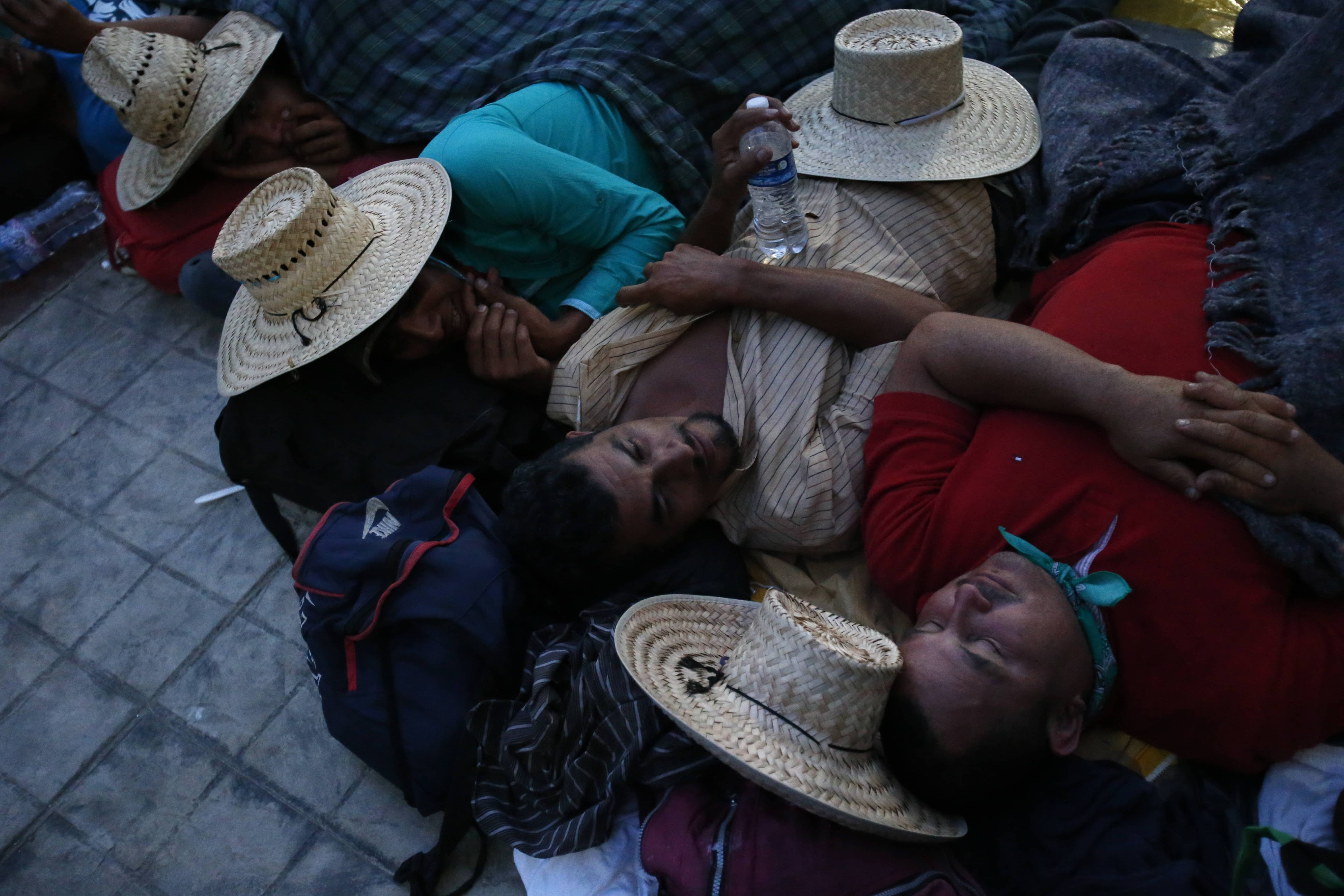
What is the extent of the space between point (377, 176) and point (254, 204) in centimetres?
44

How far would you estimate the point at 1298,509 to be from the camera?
1797 millimetres

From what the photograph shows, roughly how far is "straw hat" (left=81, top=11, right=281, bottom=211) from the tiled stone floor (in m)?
0.71

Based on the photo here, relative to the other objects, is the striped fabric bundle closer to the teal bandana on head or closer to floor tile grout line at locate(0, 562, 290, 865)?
the teal bandana on head

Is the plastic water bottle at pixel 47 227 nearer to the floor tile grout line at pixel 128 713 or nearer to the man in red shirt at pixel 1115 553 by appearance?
the floor tile grout line at pixel 128 713

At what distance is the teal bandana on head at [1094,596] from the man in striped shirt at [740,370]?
1.82ft

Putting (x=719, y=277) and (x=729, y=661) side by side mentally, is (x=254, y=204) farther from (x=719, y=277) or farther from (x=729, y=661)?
(x=729, y=661)

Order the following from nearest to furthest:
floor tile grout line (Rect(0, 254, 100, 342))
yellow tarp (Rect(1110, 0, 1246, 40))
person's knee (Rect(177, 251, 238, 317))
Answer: person's knee (Rect(177, 251, 238, 317))
yellow tarp (Rect(1110, 0, 1246, 40))
floor tile grout line (Rect(0, 254, 100, 342))

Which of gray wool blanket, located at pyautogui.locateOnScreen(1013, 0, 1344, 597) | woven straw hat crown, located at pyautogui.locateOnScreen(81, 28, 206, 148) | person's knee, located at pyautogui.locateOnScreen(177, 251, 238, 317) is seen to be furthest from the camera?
person's knee, located at pyautogui.locateOnScreen(177, 251, 238, 317)

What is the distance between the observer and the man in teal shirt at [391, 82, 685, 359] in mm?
2701

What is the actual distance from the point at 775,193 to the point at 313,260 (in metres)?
1.29

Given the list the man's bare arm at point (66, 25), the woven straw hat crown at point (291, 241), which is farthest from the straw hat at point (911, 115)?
the man's bare arm at point (66, 25)

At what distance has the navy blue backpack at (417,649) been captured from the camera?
2.24m

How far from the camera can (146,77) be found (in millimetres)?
2887

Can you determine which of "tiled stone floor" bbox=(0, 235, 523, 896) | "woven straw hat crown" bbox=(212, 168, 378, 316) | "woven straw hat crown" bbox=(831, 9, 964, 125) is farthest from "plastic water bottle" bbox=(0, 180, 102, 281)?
"woven straw hat crown" bbox=(831, 9, 964, 125)
